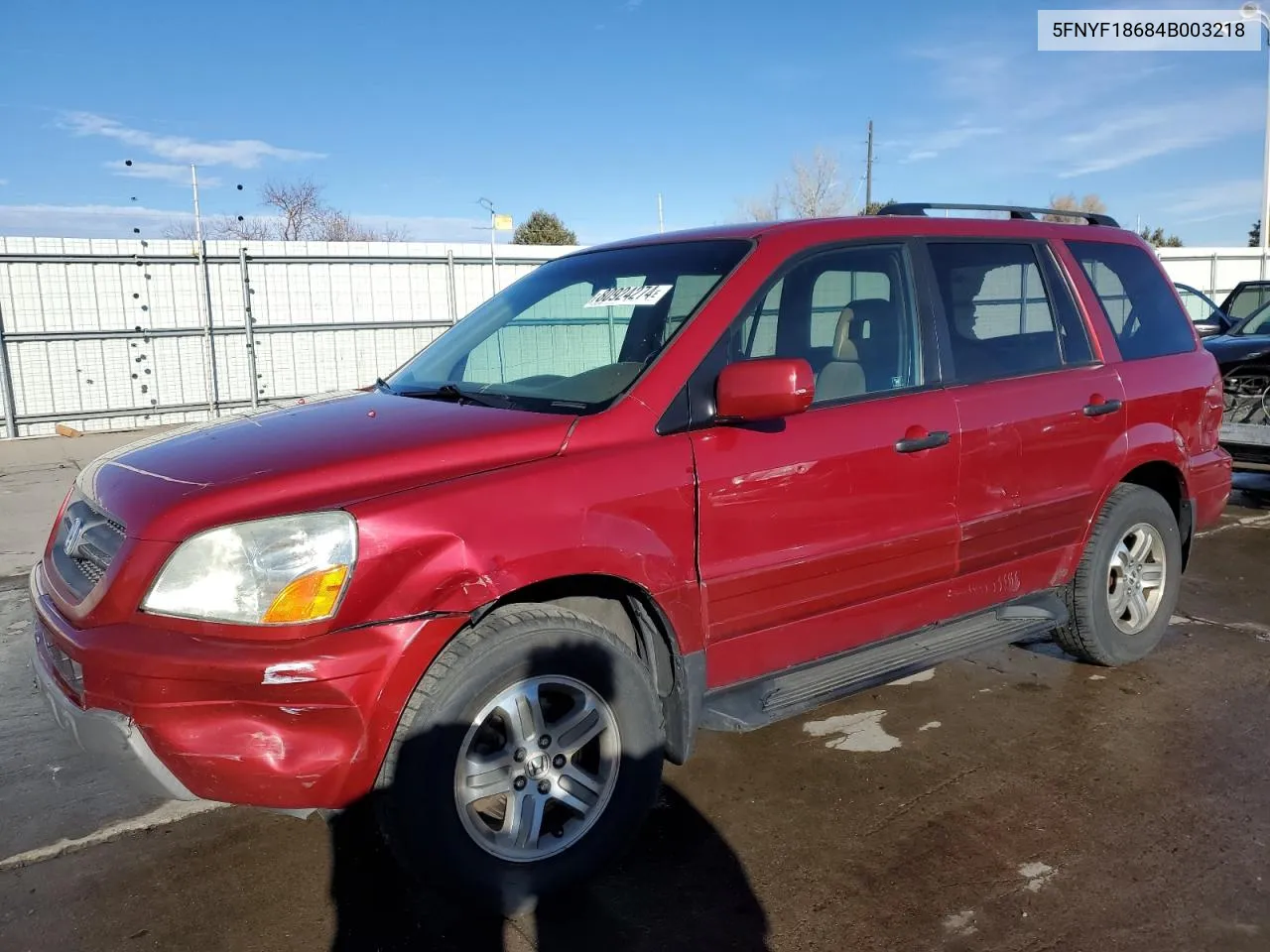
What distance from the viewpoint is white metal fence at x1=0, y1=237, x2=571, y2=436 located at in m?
13.2

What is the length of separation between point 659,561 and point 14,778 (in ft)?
8.77

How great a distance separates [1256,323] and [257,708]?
10143 mm

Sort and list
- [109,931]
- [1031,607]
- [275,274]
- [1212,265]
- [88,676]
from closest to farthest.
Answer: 1. [88,676]
2. [109,931]
3. [1031,607]
4. [275,274]
5. [1212,265]

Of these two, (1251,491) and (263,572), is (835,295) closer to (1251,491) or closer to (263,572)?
(263,572)

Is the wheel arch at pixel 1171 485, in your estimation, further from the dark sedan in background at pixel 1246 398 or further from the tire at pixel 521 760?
the dark sedan in background at pixel 1246 398

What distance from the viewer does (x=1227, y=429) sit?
747 cm

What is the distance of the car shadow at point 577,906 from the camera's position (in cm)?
256

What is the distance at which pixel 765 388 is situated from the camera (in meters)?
2.81

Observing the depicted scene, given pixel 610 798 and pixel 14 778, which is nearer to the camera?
pixel 610 798

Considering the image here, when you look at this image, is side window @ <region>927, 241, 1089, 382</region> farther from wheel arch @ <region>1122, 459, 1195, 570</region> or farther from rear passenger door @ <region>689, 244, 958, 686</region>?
wheel arch @ <region>1122, 459, 1195, 570</region>

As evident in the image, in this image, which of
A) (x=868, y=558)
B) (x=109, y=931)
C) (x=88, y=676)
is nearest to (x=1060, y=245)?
(x=868, y=558)

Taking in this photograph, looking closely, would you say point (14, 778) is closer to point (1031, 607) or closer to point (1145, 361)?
point (1031, 607)

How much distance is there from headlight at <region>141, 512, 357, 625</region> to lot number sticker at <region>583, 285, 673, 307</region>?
1.42m

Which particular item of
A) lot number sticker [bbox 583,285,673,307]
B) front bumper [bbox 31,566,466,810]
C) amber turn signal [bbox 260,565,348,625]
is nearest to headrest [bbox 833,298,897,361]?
lot number sticker [bbox 583,285,673,307]
